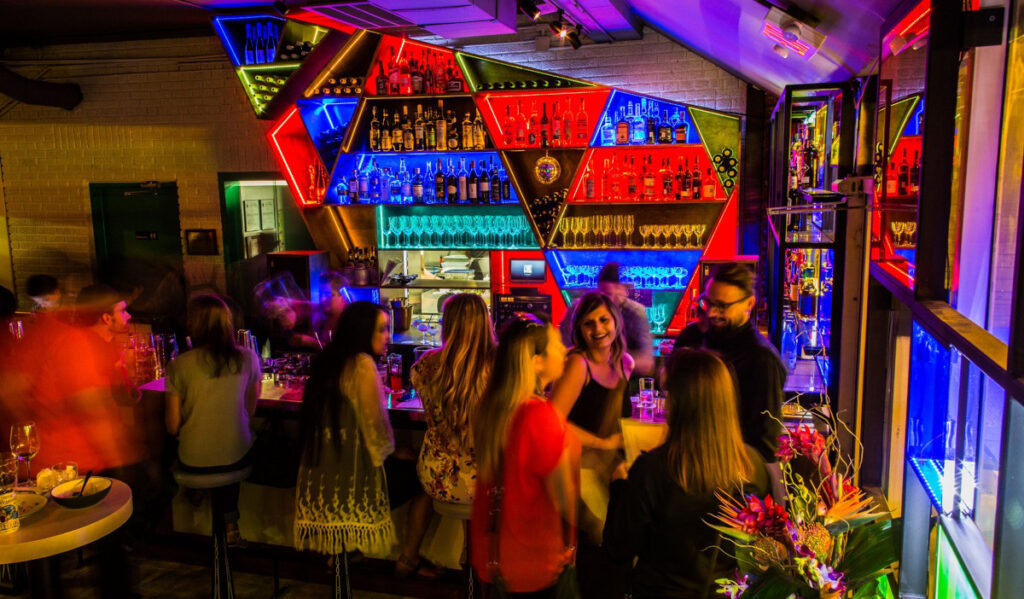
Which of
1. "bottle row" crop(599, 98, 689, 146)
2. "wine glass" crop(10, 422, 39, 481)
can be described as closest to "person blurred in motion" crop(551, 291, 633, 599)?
"wine glass" crop(10, 422, 39, 481)

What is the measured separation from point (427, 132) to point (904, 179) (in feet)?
13.8

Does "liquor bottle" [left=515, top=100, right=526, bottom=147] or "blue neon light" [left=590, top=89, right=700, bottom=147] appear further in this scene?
"liquor bottle" [left=515, top=100, right=526, bottom=147]

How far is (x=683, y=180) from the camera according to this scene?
5.68 metres

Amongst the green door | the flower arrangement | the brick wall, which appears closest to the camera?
the flower arrangement

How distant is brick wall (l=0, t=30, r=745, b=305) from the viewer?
6.97 metres

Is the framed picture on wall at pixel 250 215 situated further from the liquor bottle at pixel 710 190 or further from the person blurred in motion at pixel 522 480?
the person blurred in motion at pixel 522 480

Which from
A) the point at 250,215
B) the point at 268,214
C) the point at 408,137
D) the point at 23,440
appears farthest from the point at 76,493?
the point at 268,214

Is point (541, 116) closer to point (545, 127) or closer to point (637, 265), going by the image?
point (545, 127)

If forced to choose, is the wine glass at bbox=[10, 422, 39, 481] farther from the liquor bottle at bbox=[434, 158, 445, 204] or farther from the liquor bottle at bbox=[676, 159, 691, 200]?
the liquor bottle at bbox=[676, 159, 691, 200]

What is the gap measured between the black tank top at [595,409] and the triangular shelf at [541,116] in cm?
289

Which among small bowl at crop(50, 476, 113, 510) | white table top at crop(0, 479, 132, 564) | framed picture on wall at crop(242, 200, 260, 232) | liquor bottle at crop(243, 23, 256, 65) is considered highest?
liquor bottle at crop(243, 23, 256, 65)

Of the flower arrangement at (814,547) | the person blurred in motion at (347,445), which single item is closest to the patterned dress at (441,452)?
the person blurred in motion at (347,445)

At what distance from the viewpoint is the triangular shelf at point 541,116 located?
573 cm

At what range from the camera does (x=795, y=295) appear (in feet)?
14.2
